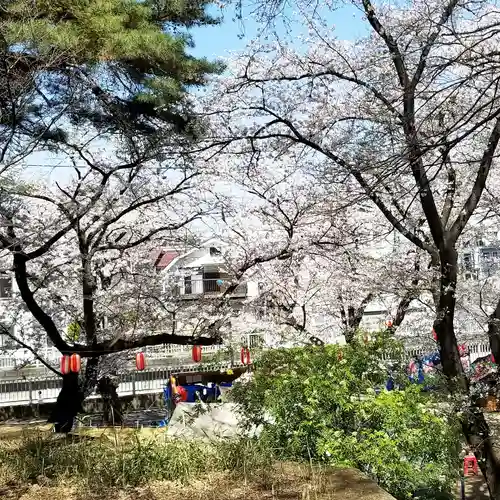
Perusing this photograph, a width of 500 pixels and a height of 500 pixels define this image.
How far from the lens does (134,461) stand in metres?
3.87

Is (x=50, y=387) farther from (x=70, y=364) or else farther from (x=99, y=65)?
(x=99, y=65)

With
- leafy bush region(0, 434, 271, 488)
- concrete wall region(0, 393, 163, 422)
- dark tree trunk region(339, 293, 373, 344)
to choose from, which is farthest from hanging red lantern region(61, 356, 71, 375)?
concrete wall region(0, 393, 163, 422)

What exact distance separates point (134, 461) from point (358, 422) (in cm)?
168

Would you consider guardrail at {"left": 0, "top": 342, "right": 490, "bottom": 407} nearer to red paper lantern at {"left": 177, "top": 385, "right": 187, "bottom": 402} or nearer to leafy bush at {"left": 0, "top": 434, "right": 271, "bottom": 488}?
red paper lantern at {"left": 177, "top": 385, "right": 187, "bottom": 402}

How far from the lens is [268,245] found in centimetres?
Answer: 1223

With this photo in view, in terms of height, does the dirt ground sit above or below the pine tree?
below

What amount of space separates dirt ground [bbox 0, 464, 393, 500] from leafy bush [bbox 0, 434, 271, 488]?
0.12 m

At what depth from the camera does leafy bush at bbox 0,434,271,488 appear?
3783 millimetres

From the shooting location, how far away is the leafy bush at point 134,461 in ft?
12.4

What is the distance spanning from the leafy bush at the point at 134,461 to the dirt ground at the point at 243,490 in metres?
0.12

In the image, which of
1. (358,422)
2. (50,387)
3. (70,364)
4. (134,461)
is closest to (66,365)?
(70,364)

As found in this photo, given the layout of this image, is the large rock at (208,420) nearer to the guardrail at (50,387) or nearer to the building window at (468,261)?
the building window at (468,261)

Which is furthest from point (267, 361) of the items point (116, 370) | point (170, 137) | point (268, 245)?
point (116, 370)

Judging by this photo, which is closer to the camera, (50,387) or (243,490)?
(243,490)
